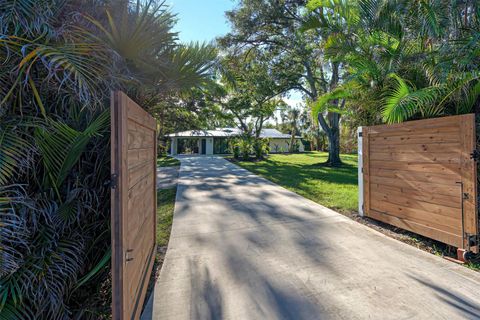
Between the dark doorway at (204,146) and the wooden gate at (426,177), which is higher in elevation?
the dark doorway at (204,146)

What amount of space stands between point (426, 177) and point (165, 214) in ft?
16.1

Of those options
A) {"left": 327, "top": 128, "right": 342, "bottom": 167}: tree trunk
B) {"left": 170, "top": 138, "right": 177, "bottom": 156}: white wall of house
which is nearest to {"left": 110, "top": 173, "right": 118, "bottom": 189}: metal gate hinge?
{"left": 327, "top": 128, "right": 342, "bottom": 167}: tree trunk

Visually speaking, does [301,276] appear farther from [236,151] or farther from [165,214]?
[236,151]

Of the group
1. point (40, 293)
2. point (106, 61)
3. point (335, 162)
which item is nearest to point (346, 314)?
point (40, 293)

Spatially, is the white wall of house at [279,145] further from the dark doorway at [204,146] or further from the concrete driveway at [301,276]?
the concrete driveway at [301,276]

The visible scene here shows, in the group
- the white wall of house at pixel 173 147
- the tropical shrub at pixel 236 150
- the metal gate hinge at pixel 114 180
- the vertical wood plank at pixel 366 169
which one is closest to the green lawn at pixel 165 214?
the metal gate hinge at pixel 114 180

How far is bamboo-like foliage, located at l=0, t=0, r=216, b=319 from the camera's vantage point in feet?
4.50

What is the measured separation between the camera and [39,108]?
160 centimetres

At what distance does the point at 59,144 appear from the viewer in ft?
5.20

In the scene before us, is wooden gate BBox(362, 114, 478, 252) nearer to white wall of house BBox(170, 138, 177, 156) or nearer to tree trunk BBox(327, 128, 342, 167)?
tree trunk BBox(327, 128, 342, 167)

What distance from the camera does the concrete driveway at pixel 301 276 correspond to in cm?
217

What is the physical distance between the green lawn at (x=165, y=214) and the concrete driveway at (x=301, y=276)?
17cm

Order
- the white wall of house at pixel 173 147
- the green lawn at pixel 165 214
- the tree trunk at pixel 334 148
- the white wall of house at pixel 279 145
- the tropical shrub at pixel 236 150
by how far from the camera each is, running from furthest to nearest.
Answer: the white wall of house at pixel 279 145 → the white wall of house at pixel 173 147 → the tropical shrub at pixel 236 150 → the tree trunk at pixel 334 148 → the green lawn at pixel 165 214

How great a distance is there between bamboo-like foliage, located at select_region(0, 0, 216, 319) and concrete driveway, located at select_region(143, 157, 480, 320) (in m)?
0.96
